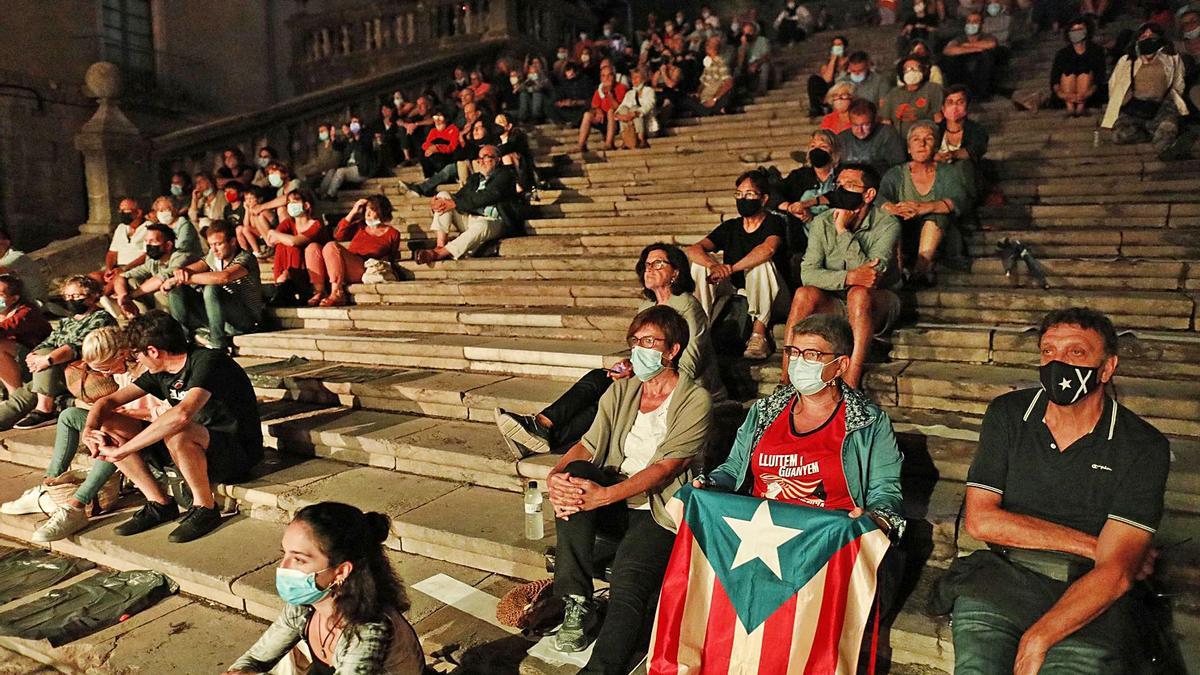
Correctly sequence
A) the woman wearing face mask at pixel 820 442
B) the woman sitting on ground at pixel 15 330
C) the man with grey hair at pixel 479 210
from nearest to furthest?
1. the woman wearing face mask at pixel 820 442
2. the woman sitting on ground at pixel 15 330
3. the man with grey hair at pixel 479 210

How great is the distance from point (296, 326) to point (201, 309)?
34.3 inches

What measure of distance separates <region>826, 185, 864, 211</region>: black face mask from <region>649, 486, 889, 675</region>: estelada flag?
2613mm

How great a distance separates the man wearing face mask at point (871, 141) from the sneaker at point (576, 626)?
5.03 m

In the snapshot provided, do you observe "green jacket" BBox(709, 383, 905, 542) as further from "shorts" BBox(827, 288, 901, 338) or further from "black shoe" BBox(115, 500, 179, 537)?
"black shoe" BBox(115, 500, 179, 537)

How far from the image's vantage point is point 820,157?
625 centimetres

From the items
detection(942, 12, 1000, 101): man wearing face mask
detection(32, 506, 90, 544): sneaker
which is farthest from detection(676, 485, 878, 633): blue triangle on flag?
detection(942, 12, 1000, 101): man wearing face mask

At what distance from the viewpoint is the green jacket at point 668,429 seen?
3.34 meters

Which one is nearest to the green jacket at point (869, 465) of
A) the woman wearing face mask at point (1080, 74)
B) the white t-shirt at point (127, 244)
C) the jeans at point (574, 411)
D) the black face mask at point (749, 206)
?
the jeans at point (574, 411)

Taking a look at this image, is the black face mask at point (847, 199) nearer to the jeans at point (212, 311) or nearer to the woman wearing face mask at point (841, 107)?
the woman wearing face mask at point (841, 107)

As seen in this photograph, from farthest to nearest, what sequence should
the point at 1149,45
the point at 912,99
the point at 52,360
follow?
the point at 912,99 < the point at 1149,45 < the point at 52,360

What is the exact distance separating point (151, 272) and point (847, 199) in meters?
7.04

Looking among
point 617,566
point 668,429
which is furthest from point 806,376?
point 617,566

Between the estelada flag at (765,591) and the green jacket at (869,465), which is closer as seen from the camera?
the estelada flag at (765,591)

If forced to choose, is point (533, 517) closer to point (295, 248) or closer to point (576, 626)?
point (576, 626)
